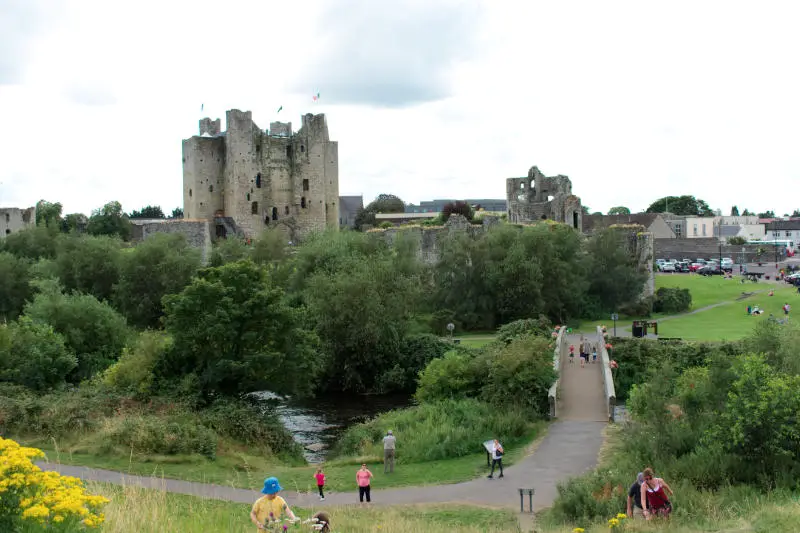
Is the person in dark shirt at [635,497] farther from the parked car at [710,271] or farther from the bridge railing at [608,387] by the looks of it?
Result: the parked car at [710,271]

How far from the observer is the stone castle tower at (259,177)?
73875 mm

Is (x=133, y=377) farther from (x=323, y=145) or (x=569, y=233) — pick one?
(x=323, y=145)

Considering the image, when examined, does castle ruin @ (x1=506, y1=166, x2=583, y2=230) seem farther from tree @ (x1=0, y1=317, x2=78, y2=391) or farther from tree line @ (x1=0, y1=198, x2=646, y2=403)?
tree @ (x1=0, y1=317, x2=78, y2=391)

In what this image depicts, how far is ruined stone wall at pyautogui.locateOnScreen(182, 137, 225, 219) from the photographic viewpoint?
7494 centimetres

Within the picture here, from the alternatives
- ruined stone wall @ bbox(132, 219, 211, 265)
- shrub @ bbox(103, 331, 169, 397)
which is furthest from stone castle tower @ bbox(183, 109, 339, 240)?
shrub @ bbox(103, 331, 169, 397)

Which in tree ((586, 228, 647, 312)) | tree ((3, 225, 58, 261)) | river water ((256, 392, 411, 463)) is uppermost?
tree ((3, 225, 58, 261))

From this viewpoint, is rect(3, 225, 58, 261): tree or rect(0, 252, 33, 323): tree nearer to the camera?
rect(0, 252, 33, 323): tree

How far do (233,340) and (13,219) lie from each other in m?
68.2

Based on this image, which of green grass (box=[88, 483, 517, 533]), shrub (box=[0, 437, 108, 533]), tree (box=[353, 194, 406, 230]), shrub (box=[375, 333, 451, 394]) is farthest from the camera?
tree (box=[353, 194, 406, 230])

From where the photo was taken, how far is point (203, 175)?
247 ft

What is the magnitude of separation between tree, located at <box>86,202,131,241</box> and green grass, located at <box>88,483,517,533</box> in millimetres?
72612

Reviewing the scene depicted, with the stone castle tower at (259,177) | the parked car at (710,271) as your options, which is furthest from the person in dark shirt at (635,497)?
the parked car at (710,271)

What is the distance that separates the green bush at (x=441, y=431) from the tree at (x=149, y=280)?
24.0 metres

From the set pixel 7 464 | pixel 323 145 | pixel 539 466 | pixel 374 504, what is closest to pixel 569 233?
pixel 323 145
